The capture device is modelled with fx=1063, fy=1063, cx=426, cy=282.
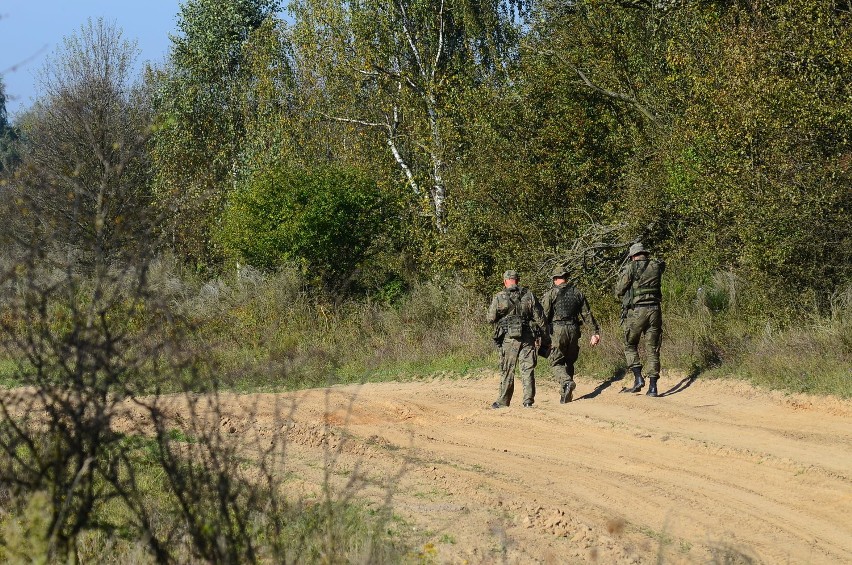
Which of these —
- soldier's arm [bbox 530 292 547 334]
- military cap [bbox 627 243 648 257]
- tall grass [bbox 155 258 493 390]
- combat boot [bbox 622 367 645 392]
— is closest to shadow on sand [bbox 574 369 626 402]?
combat boot [bbox 622 367 645 392]

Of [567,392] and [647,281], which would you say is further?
[647,281]

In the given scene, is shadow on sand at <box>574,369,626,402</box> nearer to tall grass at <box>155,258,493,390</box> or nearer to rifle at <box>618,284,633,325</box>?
rifle at <box>618,284,633,325</box>

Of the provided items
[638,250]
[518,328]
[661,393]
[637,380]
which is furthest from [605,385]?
[518,328]

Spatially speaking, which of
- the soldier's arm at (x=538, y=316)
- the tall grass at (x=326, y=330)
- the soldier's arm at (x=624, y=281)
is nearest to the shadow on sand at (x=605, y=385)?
the soldier's arm at (x=538, y=316)

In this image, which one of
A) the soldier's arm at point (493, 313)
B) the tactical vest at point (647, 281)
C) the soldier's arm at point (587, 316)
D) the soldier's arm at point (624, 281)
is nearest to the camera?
the soldier's arm at point (493, 313)

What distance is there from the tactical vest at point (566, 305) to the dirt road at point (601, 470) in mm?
1161

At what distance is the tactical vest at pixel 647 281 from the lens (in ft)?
50.3

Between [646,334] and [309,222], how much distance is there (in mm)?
11749

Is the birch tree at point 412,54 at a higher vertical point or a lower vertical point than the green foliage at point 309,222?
higher

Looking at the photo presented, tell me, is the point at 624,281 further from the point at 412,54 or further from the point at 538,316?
the point at 412,54

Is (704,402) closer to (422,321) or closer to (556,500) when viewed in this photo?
(556,500)

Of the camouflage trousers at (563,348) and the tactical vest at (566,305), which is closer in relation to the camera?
the camouflage trousers at (563,348)

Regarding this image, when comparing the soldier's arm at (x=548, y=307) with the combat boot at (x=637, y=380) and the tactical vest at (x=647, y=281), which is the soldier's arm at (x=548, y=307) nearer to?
the tactical vest at (x=647, y=281)

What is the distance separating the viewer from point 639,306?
15383 millimetres
